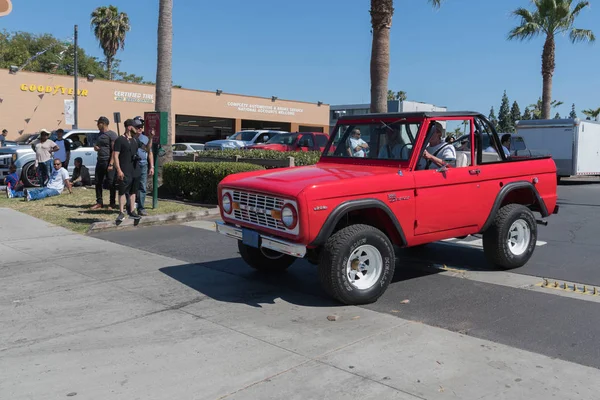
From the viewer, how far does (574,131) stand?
72.8 feet

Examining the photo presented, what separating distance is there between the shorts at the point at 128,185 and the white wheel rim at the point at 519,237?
644cm

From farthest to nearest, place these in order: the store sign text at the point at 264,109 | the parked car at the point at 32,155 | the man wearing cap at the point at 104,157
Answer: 1. the store sign text at the point at 264,109
2. the parked car at the point at 32,155
3. the man wearing cap at the point at 104,157

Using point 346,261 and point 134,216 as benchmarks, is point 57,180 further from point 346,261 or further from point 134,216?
point 346,261

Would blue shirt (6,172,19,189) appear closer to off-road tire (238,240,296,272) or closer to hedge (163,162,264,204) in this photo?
hedge (163,162,264,204)

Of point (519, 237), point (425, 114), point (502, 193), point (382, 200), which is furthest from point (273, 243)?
point (519, 237)

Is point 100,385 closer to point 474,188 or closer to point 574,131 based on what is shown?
point 474,188

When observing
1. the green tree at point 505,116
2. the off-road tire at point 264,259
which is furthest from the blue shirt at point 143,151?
the green tree at point 505,116

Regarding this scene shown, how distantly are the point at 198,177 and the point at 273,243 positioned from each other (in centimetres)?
789

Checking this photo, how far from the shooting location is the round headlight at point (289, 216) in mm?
5363

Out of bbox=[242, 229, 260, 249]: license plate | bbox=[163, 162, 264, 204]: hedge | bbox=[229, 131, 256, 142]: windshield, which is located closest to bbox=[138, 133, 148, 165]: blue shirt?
bbox=[163, 162, 264, 204]: hedge

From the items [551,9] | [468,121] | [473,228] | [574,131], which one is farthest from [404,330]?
[551,9]

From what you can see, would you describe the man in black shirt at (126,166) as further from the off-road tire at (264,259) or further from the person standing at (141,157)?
the off-road tire at (264,259)

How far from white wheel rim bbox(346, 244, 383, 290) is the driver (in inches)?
51.5

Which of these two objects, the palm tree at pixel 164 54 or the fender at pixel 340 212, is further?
the palm tree at pixel 164 54
